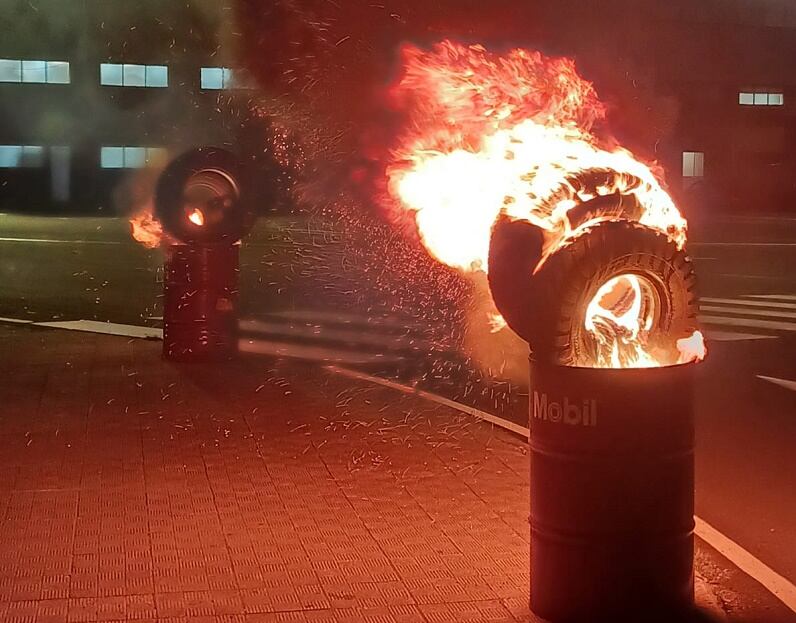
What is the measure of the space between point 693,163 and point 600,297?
59914 mm

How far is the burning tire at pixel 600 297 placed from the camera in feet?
15.6

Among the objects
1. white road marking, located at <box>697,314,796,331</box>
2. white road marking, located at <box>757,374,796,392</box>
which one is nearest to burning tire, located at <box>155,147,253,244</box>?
white road marking, located at <box>757,374,796,392</box>

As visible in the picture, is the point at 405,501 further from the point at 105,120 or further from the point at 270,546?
the point at 105,120

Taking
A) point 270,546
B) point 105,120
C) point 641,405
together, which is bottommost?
point 270,546

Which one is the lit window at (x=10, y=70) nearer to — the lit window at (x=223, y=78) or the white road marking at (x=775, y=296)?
the lit window at (x=223, y=78)

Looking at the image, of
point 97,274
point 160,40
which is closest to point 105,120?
point 160,40

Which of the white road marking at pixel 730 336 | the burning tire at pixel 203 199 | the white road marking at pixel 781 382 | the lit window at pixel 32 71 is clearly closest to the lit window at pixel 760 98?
the lit window at pixel 32 71

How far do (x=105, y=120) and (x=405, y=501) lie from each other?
5424cm

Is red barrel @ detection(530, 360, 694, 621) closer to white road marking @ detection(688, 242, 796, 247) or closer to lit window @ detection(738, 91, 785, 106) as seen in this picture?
white road marking @ detection(688, 242, 796, 247)

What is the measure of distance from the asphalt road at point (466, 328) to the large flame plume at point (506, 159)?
1.83 meters

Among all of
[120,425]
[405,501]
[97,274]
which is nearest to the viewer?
[405,501]

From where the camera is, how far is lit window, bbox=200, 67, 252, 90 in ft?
176

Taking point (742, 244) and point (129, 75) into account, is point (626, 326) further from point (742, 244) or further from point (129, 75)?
point (129, 75)

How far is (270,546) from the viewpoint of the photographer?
6.01 metres
